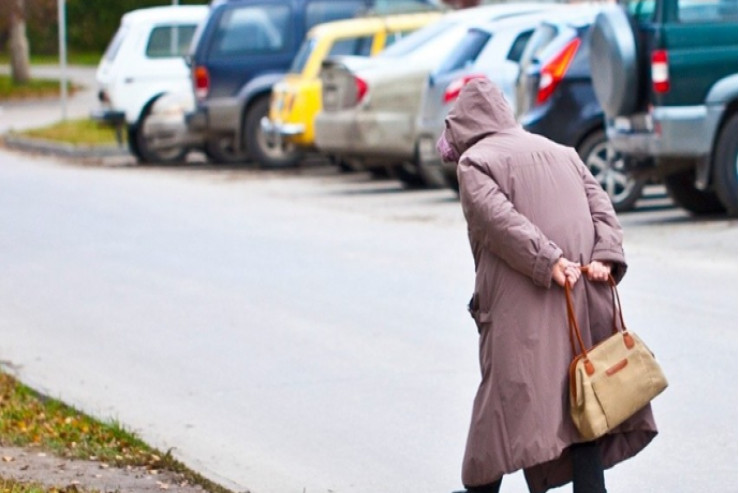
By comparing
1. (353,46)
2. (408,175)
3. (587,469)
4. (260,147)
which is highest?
(587,469)

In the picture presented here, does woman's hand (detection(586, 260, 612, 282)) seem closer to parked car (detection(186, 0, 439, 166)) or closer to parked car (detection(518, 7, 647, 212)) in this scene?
parked car (detection(518, 7, 647, 212))

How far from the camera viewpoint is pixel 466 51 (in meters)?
16.3

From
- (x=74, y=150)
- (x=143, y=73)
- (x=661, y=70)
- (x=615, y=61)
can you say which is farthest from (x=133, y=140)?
(x=661, y=70)

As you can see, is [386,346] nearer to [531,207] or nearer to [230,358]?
[230,358]

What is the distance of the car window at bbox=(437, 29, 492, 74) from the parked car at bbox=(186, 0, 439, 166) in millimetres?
5400

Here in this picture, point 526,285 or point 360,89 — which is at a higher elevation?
point 526,285

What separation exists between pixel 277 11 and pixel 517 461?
1792 centimetres

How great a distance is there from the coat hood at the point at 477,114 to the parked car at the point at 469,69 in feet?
34.5

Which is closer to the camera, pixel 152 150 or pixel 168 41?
pixel 152 150

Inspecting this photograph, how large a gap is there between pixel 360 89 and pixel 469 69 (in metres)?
1.94

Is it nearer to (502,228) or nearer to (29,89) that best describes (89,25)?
(29,89)

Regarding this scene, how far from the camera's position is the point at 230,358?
8.73 metres

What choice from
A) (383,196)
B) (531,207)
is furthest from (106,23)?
(531,207)

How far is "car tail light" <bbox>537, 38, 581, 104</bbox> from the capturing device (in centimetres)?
1448
